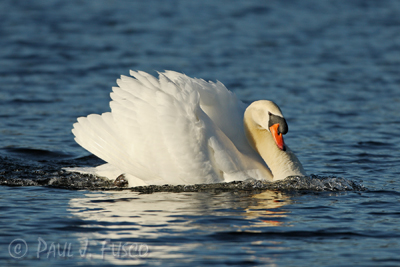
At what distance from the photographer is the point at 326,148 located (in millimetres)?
11289

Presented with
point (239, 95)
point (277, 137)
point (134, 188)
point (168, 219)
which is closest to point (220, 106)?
point (277, 137)

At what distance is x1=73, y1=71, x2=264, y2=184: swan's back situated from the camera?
828 centimetres

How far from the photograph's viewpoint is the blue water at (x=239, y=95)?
6508 millimetres

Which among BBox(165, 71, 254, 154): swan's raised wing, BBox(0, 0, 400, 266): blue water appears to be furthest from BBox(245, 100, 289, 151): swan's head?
BBox(0, 0, 400, 266): blue water

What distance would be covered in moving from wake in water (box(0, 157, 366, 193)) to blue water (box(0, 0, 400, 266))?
7 cm

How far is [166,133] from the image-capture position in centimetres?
834

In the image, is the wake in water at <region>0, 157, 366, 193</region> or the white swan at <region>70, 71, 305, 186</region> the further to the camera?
the wake in water at <region>0, 157, 366, 193</region>

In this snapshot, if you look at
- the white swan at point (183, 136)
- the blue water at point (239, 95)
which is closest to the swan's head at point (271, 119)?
the white swan at point (183, 136)

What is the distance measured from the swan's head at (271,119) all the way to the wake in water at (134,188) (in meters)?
0.56

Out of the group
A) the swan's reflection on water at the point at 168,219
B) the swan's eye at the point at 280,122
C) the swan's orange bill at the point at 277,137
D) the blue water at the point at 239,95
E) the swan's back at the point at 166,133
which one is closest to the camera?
the swan's reflection on water at the point at 168,219

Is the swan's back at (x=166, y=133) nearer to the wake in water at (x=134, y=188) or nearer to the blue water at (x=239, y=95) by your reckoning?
the wake in water at (x=134, y=188)

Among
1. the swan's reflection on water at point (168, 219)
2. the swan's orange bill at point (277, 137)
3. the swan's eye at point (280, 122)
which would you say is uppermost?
the swan's eye at point (280, 122)

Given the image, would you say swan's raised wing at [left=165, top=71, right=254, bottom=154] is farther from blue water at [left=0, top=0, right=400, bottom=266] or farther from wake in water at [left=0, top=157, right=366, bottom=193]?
blue water at [left=0, top=0, right=400, bottom=266]

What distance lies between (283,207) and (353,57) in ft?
38.5
